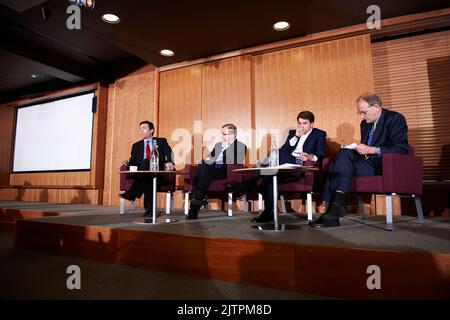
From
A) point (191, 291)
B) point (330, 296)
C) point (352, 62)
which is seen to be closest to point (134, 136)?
point (352, 62)

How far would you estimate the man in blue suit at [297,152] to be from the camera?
2797mm

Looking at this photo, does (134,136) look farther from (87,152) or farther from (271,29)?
(271,29)

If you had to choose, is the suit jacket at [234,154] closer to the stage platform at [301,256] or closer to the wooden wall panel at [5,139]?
the stage platform at [301,256]

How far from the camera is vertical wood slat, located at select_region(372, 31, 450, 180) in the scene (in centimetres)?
365

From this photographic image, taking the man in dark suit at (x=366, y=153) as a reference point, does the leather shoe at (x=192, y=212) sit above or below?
below

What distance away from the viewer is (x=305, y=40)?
13.8 feet

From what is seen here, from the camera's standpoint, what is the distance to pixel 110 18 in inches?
152

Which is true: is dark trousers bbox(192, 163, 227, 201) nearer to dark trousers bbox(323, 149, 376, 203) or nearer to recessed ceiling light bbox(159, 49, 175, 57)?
dark trousers bbox(323, 149, 376, 203)

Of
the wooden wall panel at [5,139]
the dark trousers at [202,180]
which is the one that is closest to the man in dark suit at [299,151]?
the dark trousers at [202,180]

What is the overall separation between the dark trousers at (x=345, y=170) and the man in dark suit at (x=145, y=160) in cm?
167

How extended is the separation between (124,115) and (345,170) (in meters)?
4.47

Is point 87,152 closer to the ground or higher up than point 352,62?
closer to the ground

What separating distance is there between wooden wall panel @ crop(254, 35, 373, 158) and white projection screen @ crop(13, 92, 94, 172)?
3607 millimetres
